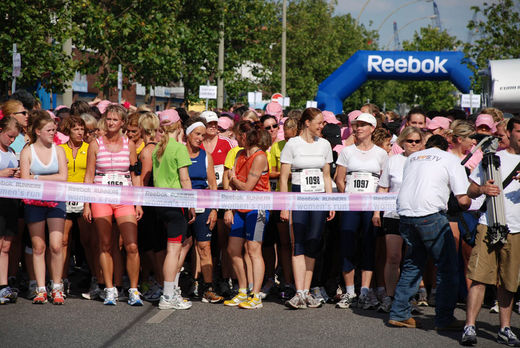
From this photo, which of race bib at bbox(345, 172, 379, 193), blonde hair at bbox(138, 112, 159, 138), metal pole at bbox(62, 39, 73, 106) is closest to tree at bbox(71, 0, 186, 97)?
metal pole at bbox(62, 39, 73, 106)

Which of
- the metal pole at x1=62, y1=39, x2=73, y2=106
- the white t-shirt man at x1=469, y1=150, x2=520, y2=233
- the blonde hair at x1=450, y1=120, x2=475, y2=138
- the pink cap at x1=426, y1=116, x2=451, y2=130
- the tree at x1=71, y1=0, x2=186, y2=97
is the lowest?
the white t-shirt man at x1=469, y1=150, x2=520, y2=233

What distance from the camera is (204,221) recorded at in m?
9.23

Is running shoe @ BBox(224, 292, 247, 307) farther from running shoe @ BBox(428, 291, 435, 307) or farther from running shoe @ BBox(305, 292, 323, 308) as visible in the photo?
running shoe @ BBox(428, 291, 435, 307)

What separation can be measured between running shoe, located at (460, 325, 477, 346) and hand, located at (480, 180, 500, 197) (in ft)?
3.88

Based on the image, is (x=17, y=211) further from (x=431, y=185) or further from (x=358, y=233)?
(x=431, y=185)

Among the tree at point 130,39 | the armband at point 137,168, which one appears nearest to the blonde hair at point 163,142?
the armband at point 137,168

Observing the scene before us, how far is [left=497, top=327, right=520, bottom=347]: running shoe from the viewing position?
727 centimetres

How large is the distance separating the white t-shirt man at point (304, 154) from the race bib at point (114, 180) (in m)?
1.73

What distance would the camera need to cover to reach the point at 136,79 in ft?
85.4

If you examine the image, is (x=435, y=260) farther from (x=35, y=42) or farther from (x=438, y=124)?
(x=35, y=42)

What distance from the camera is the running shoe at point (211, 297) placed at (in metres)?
9.18

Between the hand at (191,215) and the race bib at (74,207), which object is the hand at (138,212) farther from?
the race bib at (74,207)

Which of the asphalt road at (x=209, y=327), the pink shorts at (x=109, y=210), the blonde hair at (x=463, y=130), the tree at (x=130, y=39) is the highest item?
the tree at (x=130, y=39)

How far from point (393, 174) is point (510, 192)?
1733mm
